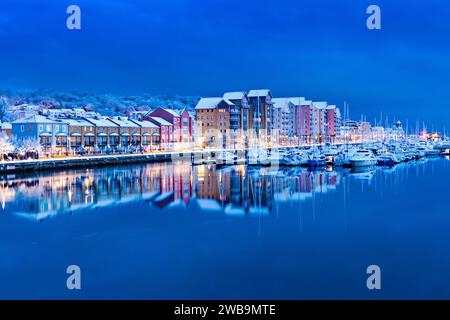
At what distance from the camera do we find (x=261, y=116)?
7794cm

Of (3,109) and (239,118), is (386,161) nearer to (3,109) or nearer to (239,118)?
(239,118)

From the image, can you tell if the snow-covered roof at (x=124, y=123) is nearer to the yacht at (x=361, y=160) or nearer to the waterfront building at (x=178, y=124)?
the waterfront building at (x=178, y=124)

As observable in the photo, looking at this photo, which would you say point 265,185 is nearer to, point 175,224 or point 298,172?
point 298,172

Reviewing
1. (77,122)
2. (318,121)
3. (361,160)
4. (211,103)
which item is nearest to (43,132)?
(77,122)

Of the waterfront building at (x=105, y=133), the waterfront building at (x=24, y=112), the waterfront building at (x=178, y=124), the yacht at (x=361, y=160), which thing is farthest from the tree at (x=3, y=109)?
the yacht at (x=361, y=160)

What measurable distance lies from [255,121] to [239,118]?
4331mm

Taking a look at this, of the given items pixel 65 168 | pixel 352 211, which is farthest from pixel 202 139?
pixel 352 211

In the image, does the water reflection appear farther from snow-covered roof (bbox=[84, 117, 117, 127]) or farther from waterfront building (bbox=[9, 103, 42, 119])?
waterfront building (bbox=[9, 103, 42, 119])

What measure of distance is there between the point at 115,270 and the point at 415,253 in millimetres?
7609

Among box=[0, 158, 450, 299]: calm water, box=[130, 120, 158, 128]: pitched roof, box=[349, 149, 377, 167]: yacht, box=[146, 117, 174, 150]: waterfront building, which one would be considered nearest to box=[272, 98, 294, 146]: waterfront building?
box=[146, 117, 174, 150]: waterfront building

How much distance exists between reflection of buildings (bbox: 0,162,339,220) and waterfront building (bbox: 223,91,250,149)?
1343 inches

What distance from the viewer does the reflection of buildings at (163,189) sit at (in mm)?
20781

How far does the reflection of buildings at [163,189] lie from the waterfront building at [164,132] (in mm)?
23415
